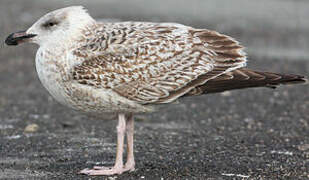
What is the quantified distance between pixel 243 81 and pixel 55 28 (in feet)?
7.53

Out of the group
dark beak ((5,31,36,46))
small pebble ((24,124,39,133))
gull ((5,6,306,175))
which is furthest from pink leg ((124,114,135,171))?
small pebble ((24,124,39,133))

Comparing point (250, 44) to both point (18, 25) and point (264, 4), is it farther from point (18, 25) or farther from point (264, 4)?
point (18, 25)

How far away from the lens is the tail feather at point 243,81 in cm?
776

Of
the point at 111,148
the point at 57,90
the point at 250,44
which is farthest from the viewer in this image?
the point at 250,44

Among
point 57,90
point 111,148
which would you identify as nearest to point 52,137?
point 111,148

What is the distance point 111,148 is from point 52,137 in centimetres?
106

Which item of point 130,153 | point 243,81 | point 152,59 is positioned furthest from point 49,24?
point 243,81

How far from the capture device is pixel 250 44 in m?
17.5

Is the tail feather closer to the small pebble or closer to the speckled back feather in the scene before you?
the speckled back feather

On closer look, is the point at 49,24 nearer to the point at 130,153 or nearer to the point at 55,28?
the point at 55,28

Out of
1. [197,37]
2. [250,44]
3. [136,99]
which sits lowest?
[250,44]

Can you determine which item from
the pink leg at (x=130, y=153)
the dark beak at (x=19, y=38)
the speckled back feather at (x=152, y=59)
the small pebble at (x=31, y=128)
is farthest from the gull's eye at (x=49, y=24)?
the small pebble at (x=31, y=128)

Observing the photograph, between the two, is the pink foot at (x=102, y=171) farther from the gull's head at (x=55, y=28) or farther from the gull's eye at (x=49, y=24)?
the gull's eye at (x=49, y=24)

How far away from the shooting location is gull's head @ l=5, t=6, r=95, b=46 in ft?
25.7
